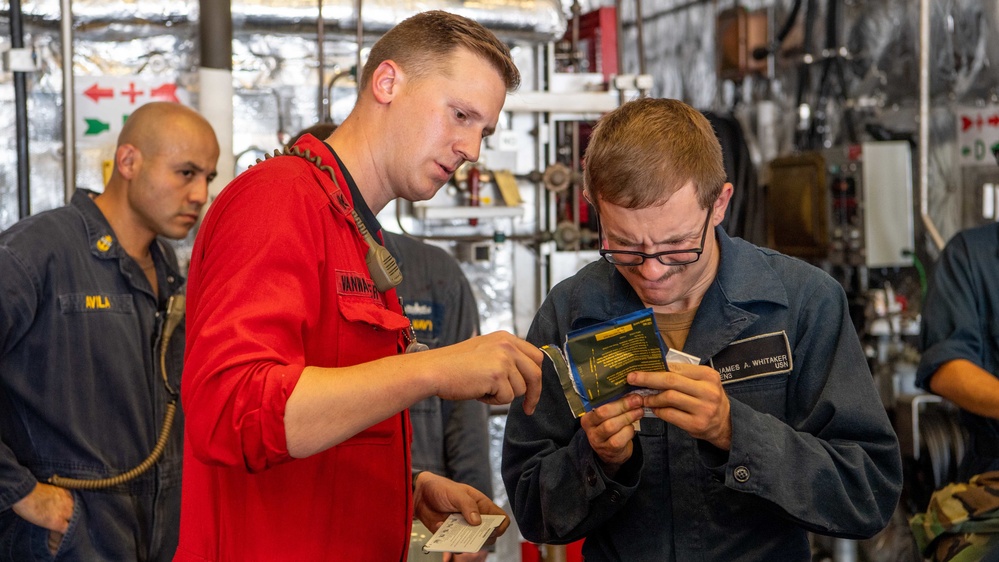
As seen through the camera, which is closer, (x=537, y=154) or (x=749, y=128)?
(x=537, y=154)

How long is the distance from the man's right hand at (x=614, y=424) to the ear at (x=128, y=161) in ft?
6.54

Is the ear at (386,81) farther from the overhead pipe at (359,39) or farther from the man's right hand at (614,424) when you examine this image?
the overhead pipe at (359,39)

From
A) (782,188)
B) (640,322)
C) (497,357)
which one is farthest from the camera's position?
(782,188)

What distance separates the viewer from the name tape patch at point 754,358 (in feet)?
5.99

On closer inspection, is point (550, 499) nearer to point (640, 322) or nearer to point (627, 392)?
point (627, 392)

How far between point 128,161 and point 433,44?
176 centimetres

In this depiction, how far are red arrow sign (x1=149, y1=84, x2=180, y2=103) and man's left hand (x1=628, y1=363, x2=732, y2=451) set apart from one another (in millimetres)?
3031

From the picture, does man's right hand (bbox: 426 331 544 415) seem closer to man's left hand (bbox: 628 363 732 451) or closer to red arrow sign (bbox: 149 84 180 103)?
man's left hand (bbox: 628 363 732 451)

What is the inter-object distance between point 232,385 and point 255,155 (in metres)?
3.06

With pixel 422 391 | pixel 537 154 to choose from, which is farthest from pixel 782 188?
pixel 422 391

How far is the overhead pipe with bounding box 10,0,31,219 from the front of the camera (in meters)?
3.47

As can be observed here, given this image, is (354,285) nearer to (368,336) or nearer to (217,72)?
(368,336)

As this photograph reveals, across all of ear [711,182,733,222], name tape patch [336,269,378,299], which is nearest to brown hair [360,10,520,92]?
name tape patch [336,269,378,299]

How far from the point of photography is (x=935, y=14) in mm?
5613
